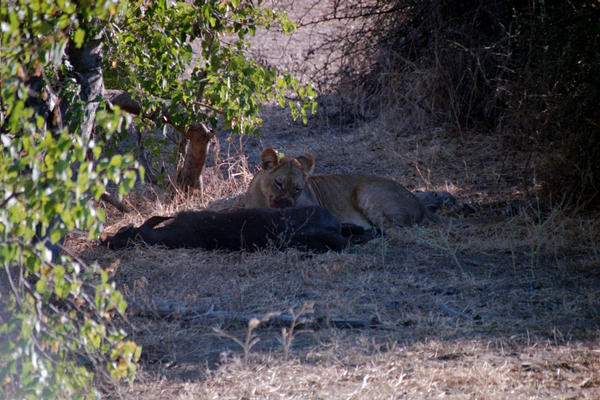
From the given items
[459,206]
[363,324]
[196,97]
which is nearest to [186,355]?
[363,324]

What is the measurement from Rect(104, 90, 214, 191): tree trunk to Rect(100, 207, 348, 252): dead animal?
4.83 ft

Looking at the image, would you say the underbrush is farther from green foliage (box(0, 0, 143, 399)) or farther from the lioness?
green foliage (box(0, 0, 143, 399))

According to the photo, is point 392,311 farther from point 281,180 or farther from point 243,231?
point 281,180

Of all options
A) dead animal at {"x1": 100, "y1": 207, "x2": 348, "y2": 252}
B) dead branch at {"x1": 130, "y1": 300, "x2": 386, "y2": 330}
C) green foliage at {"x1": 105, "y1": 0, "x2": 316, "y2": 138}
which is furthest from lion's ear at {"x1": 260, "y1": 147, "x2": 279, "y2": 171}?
dead branch at {"x1": 130, "y1": 300, "x2": 386, "y2": 330}

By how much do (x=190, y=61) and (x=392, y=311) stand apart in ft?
10.5

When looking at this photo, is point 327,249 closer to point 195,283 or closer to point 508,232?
point 195,283

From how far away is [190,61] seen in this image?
6.67m

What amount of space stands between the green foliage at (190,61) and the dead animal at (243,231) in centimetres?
92

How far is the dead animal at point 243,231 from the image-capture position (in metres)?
6.36

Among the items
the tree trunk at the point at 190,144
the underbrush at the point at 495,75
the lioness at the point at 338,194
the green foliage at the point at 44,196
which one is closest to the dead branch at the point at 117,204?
the tree trunk at the point at 190,144

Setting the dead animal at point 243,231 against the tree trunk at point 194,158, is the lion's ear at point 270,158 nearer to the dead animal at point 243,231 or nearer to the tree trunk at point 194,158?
the tree trunk at point 194,158

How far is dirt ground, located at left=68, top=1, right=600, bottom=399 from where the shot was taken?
3.80 meters

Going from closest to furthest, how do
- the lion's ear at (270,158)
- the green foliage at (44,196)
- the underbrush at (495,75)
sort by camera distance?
1. the green foliage at (44,196)
2. the underbrush at (495,75)
3. the lion's ear at (270,158)

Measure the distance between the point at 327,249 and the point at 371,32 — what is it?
507 cm
